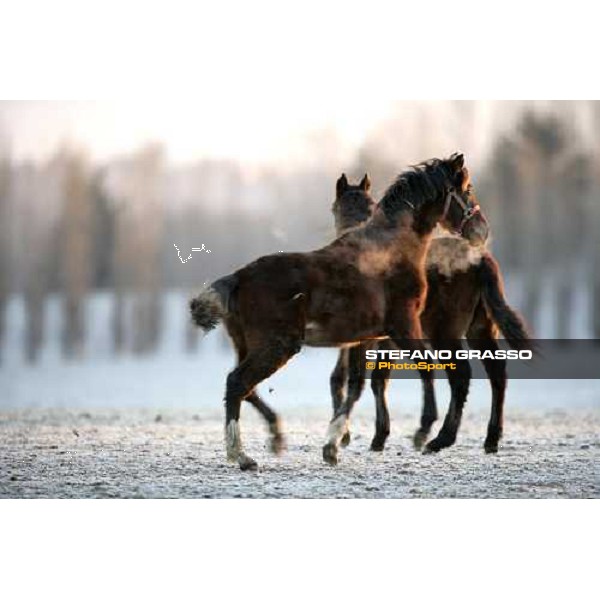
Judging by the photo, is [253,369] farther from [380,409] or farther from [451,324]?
[451,324]

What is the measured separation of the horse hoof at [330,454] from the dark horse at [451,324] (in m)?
0.29

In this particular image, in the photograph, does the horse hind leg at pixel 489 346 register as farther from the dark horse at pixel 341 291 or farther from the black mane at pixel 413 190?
the black mane at pixel 413 190

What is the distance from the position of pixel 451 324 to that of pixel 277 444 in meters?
1.32

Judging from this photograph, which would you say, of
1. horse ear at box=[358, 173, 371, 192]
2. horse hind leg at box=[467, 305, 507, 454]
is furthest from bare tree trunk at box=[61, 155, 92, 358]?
horse hind leg at box=[467, 305, 507, 454]

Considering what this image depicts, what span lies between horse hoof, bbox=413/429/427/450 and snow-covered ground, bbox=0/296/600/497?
0.24 feet

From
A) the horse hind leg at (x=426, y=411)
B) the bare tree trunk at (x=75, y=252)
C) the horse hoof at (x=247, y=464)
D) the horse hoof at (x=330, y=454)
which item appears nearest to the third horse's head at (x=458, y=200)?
the horse hind leg at (x=426, y=411)

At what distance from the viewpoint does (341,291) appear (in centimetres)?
699

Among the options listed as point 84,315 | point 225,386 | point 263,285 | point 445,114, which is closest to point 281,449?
point 225,386

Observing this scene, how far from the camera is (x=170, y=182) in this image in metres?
7.69

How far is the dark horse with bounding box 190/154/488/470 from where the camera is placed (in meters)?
6.91

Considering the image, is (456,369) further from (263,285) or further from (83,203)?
(83,203)

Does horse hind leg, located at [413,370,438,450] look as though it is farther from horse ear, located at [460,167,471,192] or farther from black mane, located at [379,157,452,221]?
horse ear, located at [460,167,471,192]

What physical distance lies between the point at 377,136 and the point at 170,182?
1359mm

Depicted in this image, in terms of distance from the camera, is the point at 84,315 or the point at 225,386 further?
the point at 84,315
